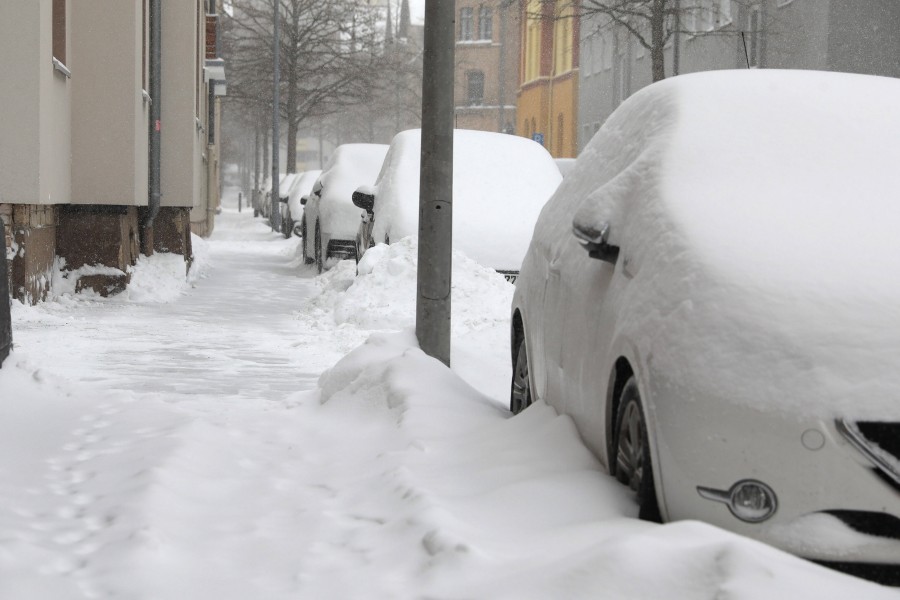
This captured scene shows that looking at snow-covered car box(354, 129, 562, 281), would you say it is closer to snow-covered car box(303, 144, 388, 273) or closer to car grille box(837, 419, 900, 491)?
snow-covered car box(303, 144, 388, 273)

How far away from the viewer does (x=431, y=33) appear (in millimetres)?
7973

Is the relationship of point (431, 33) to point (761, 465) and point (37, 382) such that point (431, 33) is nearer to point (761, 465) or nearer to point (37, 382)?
point (37, 382)

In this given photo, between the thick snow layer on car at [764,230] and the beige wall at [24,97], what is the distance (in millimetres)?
6709

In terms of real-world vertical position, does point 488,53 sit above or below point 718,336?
above

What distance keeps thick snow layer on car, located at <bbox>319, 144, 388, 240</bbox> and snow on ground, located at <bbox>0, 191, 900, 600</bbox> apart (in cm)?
887

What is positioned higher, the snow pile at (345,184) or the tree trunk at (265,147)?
the tree trunk at (265,147)

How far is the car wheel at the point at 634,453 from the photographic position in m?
4.05

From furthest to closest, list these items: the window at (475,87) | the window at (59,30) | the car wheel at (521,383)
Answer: the window at (475,87) < the window at (59,30) < the car wheel at (521,383)

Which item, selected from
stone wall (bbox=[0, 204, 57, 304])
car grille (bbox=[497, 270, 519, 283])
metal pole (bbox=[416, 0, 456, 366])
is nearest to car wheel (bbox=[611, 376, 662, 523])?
metal pole (bbox=[416, 0, 456, 366])

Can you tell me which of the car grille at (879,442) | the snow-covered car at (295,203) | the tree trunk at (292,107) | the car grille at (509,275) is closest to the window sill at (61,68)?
the car grille at (509,275)

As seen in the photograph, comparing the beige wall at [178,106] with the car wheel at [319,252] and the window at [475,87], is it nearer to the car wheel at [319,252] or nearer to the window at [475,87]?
the car wheel at [319,252]

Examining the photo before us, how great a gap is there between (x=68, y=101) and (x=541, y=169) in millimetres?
4710

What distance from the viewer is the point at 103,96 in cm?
1396

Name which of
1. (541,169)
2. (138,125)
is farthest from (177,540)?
(138,125)
